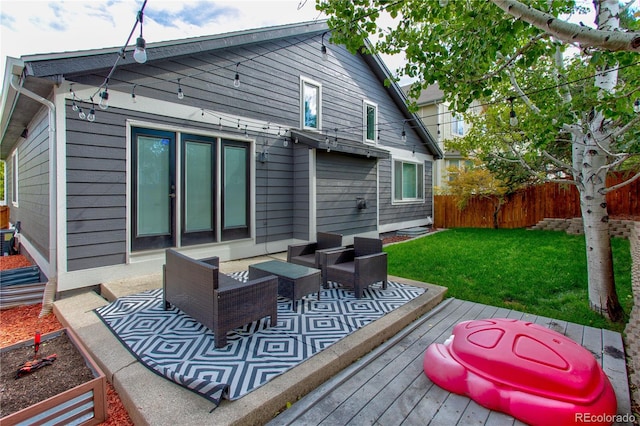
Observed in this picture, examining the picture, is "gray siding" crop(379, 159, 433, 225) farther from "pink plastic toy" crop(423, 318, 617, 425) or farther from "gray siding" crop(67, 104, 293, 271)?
"pink plastic toy" crop(423, 318, 617, 425)

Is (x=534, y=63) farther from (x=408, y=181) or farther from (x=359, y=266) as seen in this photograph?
(x=408, y=181)

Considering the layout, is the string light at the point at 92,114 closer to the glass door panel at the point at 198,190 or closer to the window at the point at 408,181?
the glass door panel at the point at 198,190

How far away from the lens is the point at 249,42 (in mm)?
6102

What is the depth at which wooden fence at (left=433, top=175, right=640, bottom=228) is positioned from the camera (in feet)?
35.1

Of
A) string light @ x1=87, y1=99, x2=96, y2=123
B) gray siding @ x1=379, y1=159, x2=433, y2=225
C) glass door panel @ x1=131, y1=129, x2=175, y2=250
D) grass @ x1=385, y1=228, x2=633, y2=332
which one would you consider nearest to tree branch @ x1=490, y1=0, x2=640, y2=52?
grass @ x1=385, y1=228, x2=633, y2=332

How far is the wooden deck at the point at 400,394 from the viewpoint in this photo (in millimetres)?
2141

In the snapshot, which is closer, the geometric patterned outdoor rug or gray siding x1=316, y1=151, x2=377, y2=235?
the geometric patterned outdoor rug

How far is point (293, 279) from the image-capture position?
12.0 feet

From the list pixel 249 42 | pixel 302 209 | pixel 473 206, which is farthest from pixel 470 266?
pixel 473 206

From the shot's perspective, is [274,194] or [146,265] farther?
[274,194]

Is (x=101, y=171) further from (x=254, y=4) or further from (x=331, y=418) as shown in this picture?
(x=331, y=418)

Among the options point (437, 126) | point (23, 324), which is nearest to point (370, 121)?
point (437, 126)

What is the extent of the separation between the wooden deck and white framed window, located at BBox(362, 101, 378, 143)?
7392mm

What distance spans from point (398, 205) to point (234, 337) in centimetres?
883
